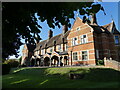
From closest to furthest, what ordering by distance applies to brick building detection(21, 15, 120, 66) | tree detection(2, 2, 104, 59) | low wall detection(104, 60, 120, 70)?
tree detection(2, 2, 104, 59) < low wall detection(104, 60, 120, 70) < brick building detection(21, 15, 120, 66)

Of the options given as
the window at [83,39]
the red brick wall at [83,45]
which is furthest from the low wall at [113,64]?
the window at [83,39]

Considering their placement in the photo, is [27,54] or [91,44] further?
[27,54]

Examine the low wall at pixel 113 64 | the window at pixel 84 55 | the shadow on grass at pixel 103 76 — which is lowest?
the shadow on grass at pixel 103 76

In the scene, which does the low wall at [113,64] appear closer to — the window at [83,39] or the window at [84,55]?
the window at [84,55]

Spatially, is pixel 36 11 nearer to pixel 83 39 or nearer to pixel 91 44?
pixel 91 44

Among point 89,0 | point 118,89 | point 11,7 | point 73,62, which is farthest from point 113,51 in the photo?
point 11,7

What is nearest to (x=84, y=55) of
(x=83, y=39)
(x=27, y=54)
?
(x=83, y=39)

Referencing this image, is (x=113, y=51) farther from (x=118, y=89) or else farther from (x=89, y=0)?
(x=89, y=0)

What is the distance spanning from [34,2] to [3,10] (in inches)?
64.5

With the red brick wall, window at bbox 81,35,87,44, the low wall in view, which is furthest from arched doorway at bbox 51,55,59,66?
the low wall

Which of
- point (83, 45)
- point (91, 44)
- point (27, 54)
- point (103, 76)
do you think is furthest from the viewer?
point (27, 54)

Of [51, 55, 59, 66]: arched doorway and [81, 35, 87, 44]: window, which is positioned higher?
[81, 35, 87, 44]: window

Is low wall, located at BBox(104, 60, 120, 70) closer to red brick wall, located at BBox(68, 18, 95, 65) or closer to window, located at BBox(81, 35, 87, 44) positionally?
red brick wall, located at BBox(68, 18, 95, 65)

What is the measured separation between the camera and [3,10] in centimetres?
523
